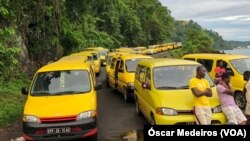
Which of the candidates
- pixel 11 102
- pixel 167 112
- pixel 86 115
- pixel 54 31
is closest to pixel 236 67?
pixel 167 112

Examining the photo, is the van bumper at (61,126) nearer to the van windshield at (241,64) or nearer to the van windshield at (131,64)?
the van windshield at (241,64)

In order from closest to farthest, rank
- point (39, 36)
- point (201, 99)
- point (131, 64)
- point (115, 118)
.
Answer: point (201, 99)
point (115, 118)
point (131, 64)
point (39, 36)

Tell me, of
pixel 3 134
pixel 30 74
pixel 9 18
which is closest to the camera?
pixel 3 134

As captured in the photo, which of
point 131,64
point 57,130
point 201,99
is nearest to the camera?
point 201,99

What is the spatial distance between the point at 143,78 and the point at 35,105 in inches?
143

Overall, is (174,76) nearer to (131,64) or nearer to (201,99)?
(201,99)

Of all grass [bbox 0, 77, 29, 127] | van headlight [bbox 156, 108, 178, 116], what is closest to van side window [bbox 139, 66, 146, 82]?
van headlight [bbox 156, 108, 178, 116]

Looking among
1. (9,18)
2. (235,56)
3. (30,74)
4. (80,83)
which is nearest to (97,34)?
(30,74)

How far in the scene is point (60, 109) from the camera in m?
9.12

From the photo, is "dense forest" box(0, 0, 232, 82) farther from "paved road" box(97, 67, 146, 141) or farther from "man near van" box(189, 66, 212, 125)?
"man near van" box(189, 66, 212, 125)

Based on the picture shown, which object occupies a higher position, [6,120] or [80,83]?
[80,83]

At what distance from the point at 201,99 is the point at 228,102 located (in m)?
0.65

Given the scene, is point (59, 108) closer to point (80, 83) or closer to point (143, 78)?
point (80, 83)

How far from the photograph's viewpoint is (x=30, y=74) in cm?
2353
